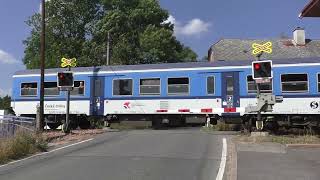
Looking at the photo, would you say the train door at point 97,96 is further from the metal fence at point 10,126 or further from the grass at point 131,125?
the metal fence at point 10,126

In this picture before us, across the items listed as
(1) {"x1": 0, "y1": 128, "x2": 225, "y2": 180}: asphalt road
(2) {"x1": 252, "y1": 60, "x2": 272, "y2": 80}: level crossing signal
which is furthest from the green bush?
(2) {"x1": 252, "y1": 60, "x2": 272, "y2": 80}: level crossing signal

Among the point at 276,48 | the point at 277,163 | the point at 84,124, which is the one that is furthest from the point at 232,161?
the point at 276,48

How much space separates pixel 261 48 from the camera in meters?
20.1

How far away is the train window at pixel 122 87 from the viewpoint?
28281 mm

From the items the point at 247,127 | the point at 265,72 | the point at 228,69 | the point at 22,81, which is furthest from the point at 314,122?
the point at 22,81

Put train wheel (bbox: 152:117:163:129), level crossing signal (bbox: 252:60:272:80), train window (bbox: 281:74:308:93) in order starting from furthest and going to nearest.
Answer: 1. train wheel (bbox: 152:117:163:129)
2. train window (bbox: 281:74:308:93)
3. level crossing signal (bbox: 252:60:272:80)

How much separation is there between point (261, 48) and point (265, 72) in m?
1.03

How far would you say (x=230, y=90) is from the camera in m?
26.0

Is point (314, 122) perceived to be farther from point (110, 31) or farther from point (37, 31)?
point (37, 31)

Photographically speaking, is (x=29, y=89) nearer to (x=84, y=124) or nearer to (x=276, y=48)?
(x=84, y=124)

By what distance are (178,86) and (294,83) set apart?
5704 mm

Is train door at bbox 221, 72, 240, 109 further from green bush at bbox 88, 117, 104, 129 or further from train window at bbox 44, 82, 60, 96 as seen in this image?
train window at bbox 44, 82, 60, 96

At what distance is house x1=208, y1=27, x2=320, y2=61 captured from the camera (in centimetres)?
5353

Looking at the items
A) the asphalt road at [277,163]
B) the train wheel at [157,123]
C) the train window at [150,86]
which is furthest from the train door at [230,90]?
the asphalt road at [277,163]
